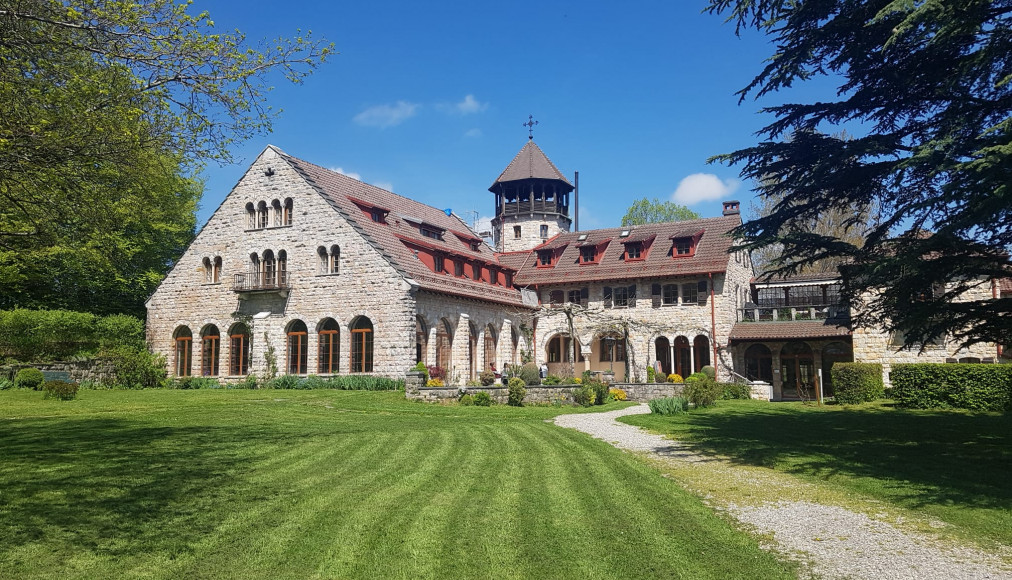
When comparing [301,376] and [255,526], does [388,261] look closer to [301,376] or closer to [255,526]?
[301,376]

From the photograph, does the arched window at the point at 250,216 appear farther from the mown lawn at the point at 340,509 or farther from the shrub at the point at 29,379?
the mown lawn at the point at 340,509

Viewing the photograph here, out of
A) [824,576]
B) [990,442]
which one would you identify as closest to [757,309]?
[990,442]

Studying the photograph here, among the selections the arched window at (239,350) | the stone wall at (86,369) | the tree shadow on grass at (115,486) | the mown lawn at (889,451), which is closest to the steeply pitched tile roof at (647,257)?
the mown lawn at (889,451)

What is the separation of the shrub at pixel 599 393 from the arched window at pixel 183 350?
21701mm

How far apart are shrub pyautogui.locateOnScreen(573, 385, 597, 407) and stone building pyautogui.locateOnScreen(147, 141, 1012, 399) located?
4.74 meters

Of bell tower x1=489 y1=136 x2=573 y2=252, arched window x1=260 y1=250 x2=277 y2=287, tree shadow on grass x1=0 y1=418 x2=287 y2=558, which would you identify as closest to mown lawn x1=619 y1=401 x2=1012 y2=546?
tree shadow on grass x1=0 y1=418 x2=287 y2=558

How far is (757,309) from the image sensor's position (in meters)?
35.9

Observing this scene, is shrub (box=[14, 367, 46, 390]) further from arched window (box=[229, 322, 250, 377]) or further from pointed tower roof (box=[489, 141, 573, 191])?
pointed tower roof (box=[489, 141, 573, 191])

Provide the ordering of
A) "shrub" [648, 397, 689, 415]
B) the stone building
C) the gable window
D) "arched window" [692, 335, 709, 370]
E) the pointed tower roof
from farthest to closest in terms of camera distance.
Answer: the pointed tower roof < the gable window < "arched window" [692, 335, 709, 370] < the stone building < "shrub" [648, 397, 689, 415]

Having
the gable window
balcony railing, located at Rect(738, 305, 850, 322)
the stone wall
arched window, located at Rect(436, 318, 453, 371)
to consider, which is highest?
the gable window

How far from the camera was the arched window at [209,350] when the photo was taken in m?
33.6

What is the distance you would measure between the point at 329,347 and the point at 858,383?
2246 cm

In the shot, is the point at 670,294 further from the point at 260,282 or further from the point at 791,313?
the point at 260,282

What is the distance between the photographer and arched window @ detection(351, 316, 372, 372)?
99.2 feet
